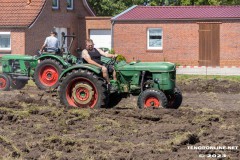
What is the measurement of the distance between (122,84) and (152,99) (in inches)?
31.7

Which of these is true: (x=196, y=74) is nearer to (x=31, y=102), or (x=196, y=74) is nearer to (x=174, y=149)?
(x=31, y=102)

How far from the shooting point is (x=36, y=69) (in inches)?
799

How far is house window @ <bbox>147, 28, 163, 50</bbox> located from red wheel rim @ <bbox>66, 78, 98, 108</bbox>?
70.9 feet

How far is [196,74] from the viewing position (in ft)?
95.5

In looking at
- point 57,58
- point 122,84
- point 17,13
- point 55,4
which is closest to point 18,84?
point 57,58

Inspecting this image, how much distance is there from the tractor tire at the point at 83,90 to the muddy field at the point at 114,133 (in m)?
0.43

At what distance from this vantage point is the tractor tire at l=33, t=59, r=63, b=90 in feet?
66.0

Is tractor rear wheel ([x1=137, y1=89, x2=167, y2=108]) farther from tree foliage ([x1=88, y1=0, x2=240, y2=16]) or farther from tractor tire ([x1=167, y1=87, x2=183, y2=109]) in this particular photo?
tree foliage ([x1=88, y1=0, x2=240, y2=16])

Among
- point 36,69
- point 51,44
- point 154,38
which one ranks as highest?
point 154,38

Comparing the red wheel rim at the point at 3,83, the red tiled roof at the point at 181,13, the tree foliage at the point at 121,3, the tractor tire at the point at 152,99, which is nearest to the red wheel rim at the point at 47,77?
the red wheel rim at the point at 3,83

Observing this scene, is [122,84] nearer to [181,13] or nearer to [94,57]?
[94,57]

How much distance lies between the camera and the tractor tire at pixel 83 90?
596 inches

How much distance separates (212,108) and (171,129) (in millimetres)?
4619

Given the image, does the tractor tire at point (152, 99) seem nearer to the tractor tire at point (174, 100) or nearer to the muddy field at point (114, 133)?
the muddy field at point (114, 133)
